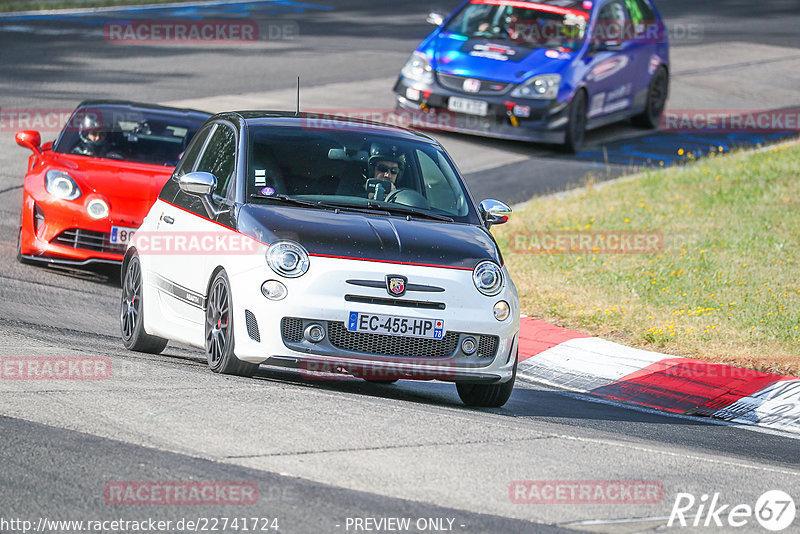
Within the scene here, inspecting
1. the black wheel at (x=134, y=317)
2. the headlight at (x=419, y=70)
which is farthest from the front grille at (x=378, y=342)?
the headlight at (x=419, y=70)

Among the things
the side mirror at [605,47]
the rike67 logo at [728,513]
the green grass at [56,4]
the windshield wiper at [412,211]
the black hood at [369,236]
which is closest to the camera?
the rike67 logo at [728,513]

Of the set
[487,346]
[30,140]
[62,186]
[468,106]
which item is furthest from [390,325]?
[468,106]

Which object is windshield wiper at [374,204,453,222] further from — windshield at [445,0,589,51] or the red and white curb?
windshield at [445,0,589,51]

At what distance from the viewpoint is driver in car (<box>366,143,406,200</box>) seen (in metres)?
8.66

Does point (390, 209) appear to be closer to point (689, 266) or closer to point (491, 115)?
point (689, 266)

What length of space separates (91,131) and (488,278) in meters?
5.82

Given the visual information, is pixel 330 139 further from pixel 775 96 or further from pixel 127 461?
pixel 775 96

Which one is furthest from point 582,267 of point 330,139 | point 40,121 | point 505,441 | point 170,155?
point 40,121

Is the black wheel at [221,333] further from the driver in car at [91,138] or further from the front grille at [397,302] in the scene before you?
the driver in car at [91,138]

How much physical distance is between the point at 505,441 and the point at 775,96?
17913mm

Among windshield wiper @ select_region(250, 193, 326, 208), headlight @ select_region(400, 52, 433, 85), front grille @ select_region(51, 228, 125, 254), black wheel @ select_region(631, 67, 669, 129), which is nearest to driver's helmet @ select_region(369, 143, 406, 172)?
windshield wiper @ select_region(250, 193, 326, 208)

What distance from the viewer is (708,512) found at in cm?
610

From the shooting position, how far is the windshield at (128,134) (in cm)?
1237

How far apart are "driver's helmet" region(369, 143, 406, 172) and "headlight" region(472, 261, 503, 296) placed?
115cm
